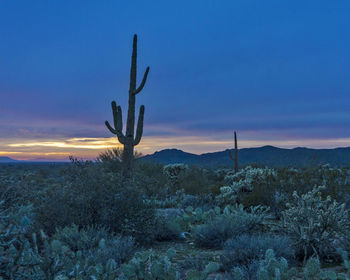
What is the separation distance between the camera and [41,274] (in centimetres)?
304

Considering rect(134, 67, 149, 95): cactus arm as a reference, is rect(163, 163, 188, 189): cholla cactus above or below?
below

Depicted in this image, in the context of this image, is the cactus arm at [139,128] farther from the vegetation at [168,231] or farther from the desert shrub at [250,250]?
the desert shrub at [250,250]

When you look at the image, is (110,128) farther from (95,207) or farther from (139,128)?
(95,207)

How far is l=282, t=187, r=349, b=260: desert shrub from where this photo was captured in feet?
19.1

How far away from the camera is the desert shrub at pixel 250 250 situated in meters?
5.21

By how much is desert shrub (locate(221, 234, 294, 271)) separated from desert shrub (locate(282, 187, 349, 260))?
410 mm

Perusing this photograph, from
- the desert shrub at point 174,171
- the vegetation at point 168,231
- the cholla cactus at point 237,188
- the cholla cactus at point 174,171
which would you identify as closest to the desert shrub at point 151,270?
the vegetation at point 168,231

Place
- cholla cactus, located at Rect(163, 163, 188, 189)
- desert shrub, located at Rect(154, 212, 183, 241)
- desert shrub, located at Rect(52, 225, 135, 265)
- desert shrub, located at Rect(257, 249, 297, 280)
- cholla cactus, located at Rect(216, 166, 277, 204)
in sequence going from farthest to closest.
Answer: cholla cactus, located at Rect(163, 163, 188, 189), cholla cactus, located at Rect(216, 166, 277, 204), desert shrub, located at Rect(154, 212, 183, 241), desert shrub, located at Rect(52, 225, 135, 265), desert shrub, located at Rect(257, 249, 297, 280)

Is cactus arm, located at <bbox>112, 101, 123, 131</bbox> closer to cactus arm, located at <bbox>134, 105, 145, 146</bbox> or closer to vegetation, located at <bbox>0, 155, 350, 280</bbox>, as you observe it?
cactus arm, located at <bbox>134, 105, 145, 146</bbox>

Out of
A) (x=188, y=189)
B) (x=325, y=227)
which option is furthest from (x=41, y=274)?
(x=188, y=189)

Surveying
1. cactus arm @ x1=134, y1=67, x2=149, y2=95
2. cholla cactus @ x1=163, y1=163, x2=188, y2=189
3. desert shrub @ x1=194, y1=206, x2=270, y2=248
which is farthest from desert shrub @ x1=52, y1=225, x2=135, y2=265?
cholla cactus @ x1=163, y1=163, x2=188, y2=189

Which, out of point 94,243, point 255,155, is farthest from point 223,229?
point 255,155

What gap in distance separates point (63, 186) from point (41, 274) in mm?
4691

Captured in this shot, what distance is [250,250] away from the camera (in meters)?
5.25
